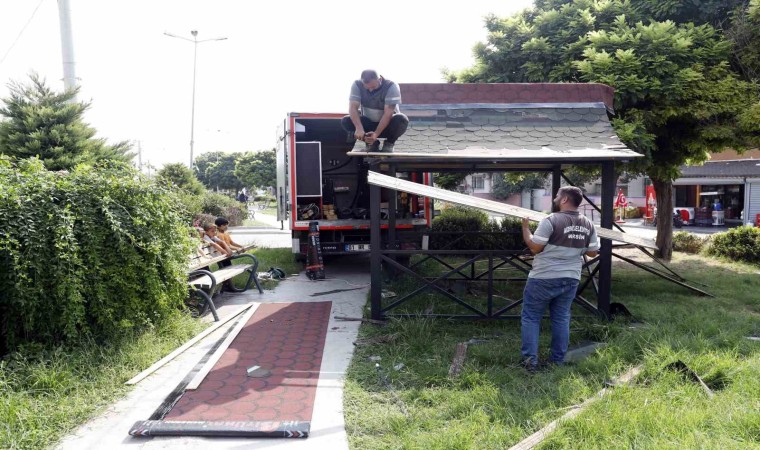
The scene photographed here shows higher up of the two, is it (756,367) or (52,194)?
(52,194)

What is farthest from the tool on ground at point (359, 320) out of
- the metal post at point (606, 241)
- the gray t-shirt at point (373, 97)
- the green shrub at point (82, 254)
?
the metal post at point (606, 241)

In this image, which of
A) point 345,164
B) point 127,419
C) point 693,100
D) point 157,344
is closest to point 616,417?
point 127,419

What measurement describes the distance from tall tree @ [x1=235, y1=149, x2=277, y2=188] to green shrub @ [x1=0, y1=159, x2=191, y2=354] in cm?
4297

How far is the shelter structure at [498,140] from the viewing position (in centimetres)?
609

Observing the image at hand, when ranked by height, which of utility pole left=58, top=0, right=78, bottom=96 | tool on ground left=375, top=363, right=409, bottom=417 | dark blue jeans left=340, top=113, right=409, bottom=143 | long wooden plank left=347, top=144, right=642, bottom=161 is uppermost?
utility pole left=58, top=0, right=78, bottom=96

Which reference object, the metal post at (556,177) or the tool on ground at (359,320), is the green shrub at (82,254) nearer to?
the tool on ground at (359,320)

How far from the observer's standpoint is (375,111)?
6348mm

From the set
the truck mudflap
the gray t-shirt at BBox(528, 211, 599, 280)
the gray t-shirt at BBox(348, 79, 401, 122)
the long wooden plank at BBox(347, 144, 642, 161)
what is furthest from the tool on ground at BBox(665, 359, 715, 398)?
the truck mudflap

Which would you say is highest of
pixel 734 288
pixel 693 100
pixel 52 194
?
pixel 693 100

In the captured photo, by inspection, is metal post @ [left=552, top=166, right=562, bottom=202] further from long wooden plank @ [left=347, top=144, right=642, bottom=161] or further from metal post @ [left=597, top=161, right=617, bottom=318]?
long wooden plank @ [left=347, top=144, right=642, bottom=161]

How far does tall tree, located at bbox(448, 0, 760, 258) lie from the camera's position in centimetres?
794

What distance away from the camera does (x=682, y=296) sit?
8188mm

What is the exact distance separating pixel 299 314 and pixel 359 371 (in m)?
2.53

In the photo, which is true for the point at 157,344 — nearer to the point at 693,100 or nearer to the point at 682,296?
the point at 682,296
